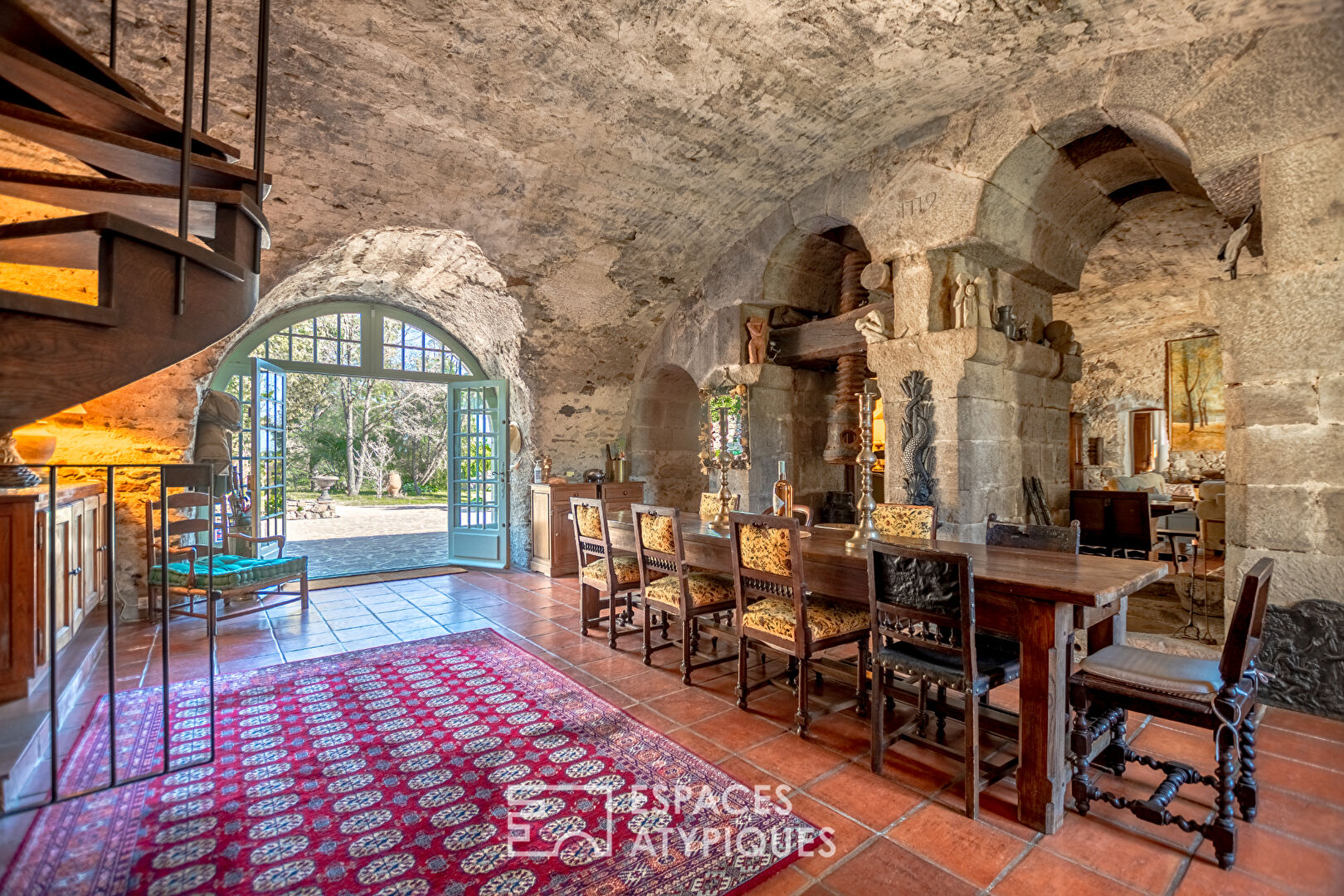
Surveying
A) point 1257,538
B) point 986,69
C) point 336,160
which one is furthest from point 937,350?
point 336,160

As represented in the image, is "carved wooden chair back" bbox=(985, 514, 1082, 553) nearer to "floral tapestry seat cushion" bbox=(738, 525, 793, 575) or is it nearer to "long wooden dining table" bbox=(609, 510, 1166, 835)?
"long wooden dining table" bbox=(609, 510, 1166, 835)

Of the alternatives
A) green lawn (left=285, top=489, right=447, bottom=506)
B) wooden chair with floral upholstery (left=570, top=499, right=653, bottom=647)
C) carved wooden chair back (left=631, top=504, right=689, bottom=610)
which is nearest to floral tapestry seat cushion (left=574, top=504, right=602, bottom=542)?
wooden chair with floral upholstery (left=570, top=499, right=653, bottom=647)

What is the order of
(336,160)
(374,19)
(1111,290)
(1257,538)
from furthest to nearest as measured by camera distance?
(1111,290) < (336,160) < (374,19) < (1257,538)

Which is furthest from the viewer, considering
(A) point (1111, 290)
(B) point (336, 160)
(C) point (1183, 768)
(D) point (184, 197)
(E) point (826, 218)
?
(A) point (1111, 290)

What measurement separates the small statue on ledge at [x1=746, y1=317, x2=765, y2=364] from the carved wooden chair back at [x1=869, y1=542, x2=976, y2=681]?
3.77 metres

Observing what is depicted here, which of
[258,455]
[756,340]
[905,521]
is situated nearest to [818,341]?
[756,340]

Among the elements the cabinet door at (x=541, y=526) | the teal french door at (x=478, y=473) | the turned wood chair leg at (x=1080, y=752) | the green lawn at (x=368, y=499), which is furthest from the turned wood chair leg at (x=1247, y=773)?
the green lawn at (x=368, y=499)

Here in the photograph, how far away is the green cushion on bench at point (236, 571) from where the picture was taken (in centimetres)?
437

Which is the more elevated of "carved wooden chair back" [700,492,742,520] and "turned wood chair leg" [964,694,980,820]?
"carved wooden chair back" [700,492,742,520]

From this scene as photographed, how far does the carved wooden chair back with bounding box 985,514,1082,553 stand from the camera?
109 inches

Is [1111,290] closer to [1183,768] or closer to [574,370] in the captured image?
[574,370]

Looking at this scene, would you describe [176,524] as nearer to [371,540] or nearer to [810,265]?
[371,540]

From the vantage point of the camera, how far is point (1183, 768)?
2.10 metres

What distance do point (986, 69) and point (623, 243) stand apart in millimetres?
3080
